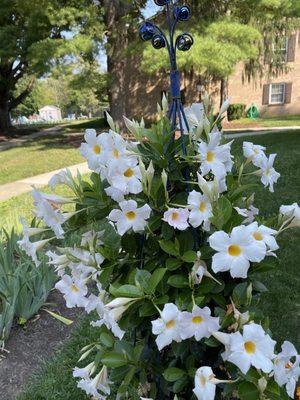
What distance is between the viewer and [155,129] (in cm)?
177

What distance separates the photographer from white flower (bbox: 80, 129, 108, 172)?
1.70 meters

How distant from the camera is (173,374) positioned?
173 cm

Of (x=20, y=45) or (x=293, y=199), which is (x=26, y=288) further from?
(x=20, y=45)

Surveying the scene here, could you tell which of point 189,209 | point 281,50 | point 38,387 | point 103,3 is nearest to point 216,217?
point 189,209

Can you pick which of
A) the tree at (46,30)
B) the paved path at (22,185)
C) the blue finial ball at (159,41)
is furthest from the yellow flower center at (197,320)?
the tree at (46,30)

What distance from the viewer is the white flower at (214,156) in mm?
1620

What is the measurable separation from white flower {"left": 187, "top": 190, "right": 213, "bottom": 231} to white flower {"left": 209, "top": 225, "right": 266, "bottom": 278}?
0.15m

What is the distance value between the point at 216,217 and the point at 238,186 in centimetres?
31

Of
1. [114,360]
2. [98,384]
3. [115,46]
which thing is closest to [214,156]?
[114,360]

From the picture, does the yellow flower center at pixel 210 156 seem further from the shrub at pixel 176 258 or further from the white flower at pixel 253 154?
the white flower at pixel 253 154

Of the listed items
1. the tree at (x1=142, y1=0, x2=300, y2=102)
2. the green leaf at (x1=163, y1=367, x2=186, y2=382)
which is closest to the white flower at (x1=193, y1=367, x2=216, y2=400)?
the green leaf at (x1=163, y1=367, x2=186, y2=382)

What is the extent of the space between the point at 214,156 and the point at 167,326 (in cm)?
67

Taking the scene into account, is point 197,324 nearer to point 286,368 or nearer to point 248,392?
point 248,392

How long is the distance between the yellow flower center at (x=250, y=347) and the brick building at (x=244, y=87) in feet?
76.3
